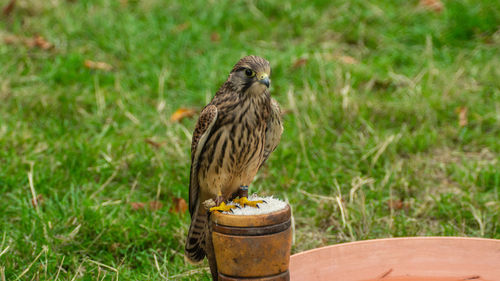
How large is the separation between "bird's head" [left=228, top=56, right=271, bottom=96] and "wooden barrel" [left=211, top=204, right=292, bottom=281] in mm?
640

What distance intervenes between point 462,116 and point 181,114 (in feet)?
6.52

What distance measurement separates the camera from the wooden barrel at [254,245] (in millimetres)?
2145

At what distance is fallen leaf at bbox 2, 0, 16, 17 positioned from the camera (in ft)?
19.1

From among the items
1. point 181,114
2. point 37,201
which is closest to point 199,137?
point 37,201

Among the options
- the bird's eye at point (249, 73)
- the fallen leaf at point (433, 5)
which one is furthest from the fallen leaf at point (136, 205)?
the fallen leaf at point (433, 5)

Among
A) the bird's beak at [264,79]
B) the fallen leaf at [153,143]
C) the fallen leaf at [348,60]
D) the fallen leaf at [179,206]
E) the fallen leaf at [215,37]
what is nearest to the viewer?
the bird's beak at [264,79]

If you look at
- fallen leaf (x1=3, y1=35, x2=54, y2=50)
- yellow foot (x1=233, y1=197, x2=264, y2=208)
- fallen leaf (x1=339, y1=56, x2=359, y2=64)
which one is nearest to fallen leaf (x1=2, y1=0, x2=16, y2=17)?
fallen leaf (x1=3, y1=35, x2=54, y2=50)

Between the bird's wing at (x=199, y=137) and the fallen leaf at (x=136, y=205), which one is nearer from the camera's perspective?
the bird's wing at (x=199, y=137)

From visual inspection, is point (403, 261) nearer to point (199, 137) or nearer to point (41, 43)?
point (199, 137)

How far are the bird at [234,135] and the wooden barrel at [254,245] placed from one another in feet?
1.26

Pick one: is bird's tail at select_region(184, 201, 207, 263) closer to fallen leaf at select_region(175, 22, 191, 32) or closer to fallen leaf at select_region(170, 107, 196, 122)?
fallen leaf at select_region(170, 107, 196, 122)

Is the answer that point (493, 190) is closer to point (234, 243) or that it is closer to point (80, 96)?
point (234, 243)

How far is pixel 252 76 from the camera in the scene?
266 cm

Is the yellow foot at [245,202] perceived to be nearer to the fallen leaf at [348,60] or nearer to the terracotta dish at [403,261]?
the terracotta dish at [403,261]
